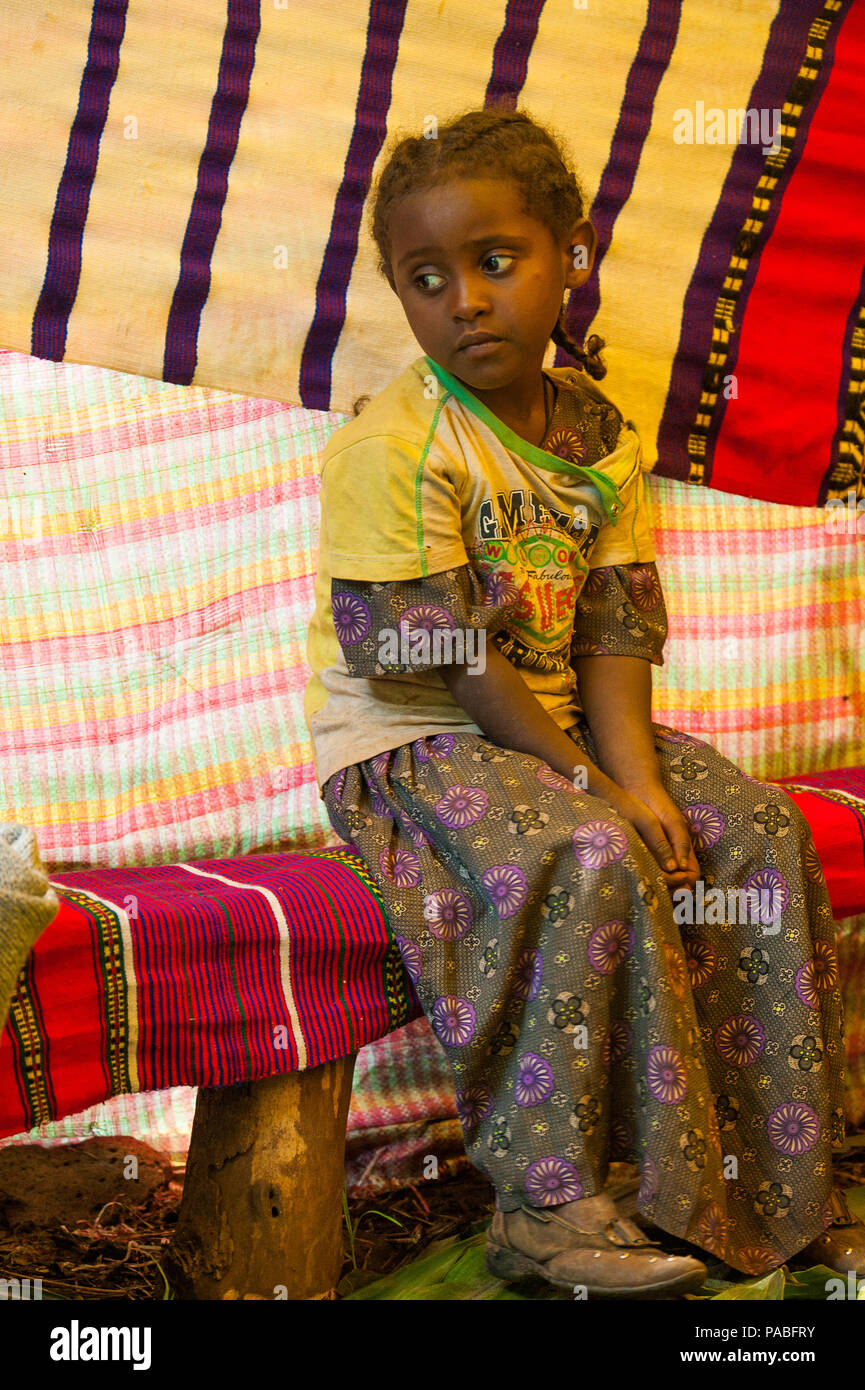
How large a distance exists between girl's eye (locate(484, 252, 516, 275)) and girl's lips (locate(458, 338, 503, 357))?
83 mm

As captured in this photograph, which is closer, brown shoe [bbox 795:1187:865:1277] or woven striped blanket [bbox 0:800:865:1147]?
woven striped blanket [bbox 0:800:865:1147]

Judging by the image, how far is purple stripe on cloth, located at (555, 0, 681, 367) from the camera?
2.38 m

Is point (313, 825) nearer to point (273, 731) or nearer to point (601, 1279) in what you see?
point (273, 731)

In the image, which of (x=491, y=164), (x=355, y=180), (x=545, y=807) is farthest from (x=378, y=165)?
Answer: (x=545, y=807)

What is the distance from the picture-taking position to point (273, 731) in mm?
2203

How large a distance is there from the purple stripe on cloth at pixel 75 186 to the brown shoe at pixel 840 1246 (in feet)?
5.30

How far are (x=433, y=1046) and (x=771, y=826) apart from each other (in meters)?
0.74

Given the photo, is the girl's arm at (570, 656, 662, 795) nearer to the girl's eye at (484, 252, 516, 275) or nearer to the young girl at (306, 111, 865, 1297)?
the young girl at (306, 111, 865, 1297)

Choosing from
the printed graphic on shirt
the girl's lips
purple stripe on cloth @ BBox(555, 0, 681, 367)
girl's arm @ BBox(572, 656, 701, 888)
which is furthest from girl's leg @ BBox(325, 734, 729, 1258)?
purple stripe on cloth @ BBox(555, 0, 681, 367)

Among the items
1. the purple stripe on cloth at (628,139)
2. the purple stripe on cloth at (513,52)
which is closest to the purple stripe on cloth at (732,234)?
the purple stripe on cloth at (628,139)

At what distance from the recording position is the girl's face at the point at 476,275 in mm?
1699

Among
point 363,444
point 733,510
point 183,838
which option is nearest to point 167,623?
point 183,838

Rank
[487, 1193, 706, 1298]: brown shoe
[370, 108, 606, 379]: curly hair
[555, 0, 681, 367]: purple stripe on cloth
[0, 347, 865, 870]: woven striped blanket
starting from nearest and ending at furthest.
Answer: [487, 1193, 706, 1298]: brown shoe → [370, 108, 606, 379]: curly hair → [0, 347, 865, 870]: woven striped blanket → [555, 0, 681, 367]: purple stripe on cloth

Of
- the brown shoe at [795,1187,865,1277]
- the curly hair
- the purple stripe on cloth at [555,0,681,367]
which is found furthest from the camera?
the purple stripe on cloth at [555,0,681,367]
